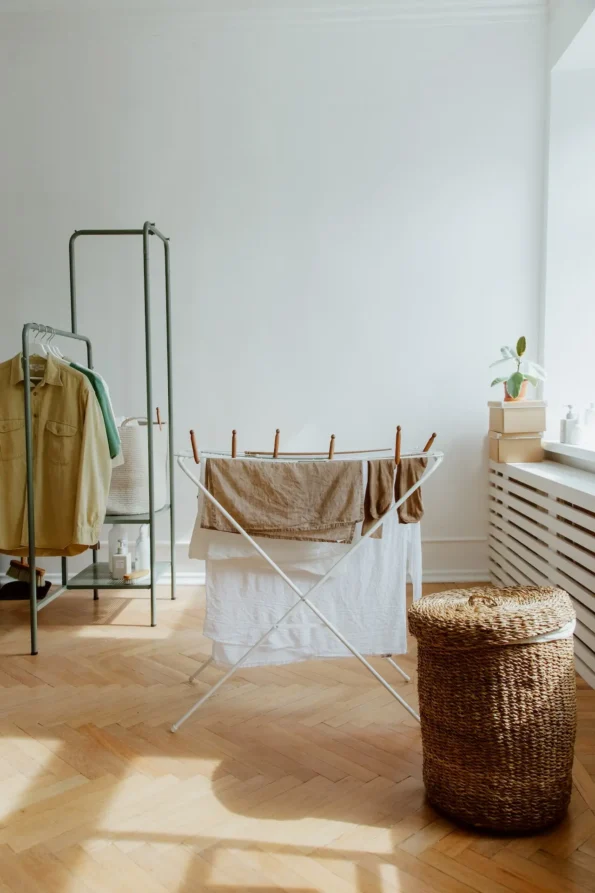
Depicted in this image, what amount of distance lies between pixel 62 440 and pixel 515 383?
2.28 metres

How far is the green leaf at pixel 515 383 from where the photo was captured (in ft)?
13.3

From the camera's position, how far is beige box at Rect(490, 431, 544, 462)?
13.6ft

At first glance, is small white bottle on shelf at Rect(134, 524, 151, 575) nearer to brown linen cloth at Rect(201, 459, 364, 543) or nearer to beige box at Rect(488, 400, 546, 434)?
brown linen cloth at Rect(201, 459, 364, 543)

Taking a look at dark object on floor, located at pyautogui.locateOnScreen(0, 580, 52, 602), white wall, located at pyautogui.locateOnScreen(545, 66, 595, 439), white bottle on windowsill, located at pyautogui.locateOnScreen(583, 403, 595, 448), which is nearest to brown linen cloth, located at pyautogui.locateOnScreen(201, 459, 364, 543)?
white bottle on windowsill, located at pyautogui.locateOnScreen(583, 403, 595, 448)

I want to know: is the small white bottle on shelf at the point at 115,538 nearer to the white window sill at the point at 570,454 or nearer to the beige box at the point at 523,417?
the beige box at the point at 523,417

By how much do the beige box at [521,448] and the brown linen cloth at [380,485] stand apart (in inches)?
70.6

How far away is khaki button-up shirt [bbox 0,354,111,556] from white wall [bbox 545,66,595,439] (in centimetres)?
252

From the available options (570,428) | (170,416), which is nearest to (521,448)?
(570,428)

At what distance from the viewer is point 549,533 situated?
132 inches

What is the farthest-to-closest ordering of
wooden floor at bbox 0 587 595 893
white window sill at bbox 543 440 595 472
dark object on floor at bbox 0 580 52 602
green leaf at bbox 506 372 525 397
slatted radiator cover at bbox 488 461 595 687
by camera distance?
1. dark object on floor at bbox 0 580 52 602
2. green leaf at bbox 506 372 525 397
3. white window sill at bbox 543 440 595 472
4. slatted radiator cover at bbox 488 461 595 687
5. wooden floor at bbox 0 587 595 893

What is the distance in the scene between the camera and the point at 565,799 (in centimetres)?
203

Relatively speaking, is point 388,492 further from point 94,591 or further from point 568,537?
point 94,591

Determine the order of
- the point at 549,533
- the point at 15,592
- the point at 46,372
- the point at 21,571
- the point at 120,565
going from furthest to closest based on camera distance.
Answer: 1. the point at 15,592
2. the point at 21,571
3. the point at 120,565
4. the point at 46,372
5. the point at 549,533

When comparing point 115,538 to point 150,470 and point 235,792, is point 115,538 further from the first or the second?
point 235,792
